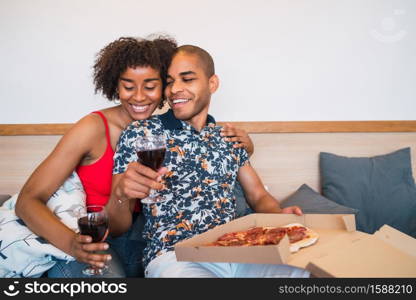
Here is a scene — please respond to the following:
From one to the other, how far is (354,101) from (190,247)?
1866mm

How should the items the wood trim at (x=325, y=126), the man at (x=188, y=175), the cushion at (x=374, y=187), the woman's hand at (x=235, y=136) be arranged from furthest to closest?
the wood trim at (x=325, y=126)
the cushion at (x=374, y=187)
the woman's hand at (x=235, y=136)
the man at (x=188, y=175)

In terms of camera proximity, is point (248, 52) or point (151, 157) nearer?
point (151, 157)

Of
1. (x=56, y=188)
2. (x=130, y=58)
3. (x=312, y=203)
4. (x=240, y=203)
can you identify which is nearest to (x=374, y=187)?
(x=312, y=203)

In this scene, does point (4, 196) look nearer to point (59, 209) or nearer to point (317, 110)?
point (59, 209)

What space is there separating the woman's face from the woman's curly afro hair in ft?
0.09

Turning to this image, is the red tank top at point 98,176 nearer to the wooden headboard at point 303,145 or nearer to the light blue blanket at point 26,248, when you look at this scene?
the light blue blanket at point 26,248

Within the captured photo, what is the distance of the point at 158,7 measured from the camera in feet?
8.61

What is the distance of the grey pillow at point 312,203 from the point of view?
89.2 inches

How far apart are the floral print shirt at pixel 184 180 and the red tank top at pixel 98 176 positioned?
0.35 ft

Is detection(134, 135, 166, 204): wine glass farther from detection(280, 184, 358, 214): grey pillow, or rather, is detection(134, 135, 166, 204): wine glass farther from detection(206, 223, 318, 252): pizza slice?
detection(280, 184, 358, 214): grey pillow

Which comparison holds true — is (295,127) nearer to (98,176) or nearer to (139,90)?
(139,90)

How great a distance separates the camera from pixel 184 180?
185 cm

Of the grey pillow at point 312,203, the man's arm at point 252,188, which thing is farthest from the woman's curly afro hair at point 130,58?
the grey pillow at point 312,203

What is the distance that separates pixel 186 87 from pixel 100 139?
424 mm
